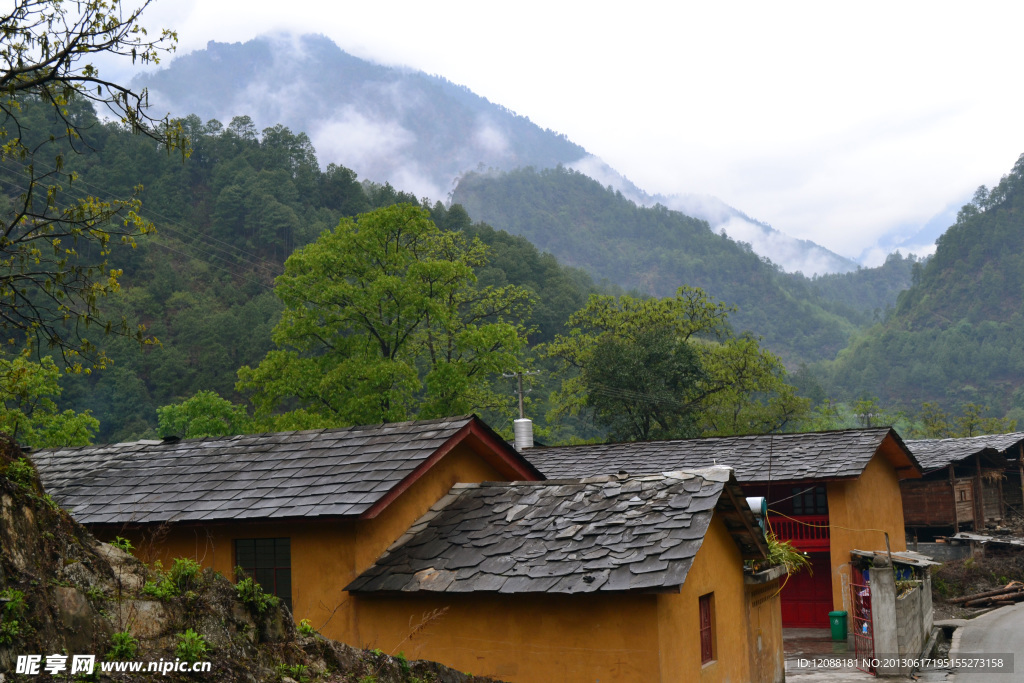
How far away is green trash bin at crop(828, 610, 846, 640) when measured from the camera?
20.7m

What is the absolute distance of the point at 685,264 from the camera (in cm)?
16762

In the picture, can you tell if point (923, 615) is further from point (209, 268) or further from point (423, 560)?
point (209, 268)

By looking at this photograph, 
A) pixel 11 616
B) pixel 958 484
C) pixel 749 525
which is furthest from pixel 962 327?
pixel 11 616

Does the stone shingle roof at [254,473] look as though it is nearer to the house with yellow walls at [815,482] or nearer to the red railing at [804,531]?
the house with yellow walls at [815,482]

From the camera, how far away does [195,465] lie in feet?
46.2

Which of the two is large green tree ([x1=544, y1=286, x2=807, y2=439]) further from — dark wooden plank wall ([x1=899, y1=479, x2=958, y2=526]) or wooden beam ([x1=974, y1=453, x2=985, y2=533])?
wooden beam ([x1=974, y1=453, x2=985, y2=533])

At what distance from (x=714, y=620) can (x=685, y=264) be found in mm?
160464

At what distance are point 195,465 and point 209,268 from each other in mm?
63153

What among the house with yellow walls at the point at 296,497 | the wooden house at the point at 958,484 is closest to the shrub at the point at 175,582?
the house with yellow walls at the point at 296,497

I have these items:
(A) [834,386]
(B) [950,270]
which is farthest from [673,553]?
(B) [950,270]

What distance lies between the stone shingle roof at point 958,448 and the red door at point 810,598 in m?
12.3

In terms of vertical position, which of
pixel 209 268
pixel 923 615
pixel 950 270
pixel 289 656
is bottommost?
pixel 923 615

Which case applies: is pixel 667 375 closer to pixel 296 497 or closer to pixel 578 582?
pixel 296 497

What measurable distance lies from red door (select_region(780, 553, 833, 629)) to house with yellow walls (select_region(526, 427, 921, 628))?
0.09 ft
